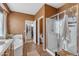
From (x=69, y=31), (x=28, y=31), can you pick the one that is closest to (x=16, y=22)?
(x=28, y=31)

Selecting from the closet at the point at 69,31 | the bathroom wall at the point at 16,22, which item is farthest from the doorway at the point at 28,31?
the closet at the point at 69,31

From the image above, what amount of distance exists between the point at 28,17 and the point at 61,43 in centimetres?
120

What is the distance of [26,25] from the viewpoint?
225 centimetres

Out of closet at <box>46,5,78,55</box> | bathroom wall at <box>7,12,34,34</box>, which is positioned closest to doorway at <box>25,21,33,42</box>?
bathroom wall at <box>7,12,34,34</box>

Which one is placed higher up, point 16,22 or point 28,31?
point 16,22

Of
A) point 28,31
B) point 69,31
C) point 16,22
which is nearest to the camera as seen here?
point 16,22

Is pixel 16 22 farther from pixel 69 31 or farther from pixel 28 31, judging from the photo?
pixel 69 31

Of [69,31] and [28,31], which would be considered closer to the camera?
[28,31]

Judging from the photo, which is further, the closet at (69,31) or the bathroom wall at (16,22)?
the closet at (69,31)

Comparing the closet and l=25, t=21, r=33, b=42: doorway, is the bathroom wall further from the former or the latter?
the closet

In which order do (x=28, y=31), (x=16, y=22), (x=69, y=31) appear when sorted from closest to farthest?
(x=16, y=22)
(x=28, y=31)
(x=69, y=31)

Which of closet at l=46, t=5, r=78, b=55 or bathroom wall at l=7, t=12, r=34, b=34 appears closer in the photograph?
bathroom wall at l=7, t=12, r=34, b=34

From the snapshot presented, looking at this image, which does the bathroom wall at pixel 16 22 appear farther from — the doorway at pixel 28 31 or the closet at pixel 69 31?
the closet at pixel 69 31

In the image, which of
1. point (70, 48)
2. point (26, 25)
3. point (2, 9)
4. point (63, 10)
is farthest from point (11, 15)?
point (70, 48)
